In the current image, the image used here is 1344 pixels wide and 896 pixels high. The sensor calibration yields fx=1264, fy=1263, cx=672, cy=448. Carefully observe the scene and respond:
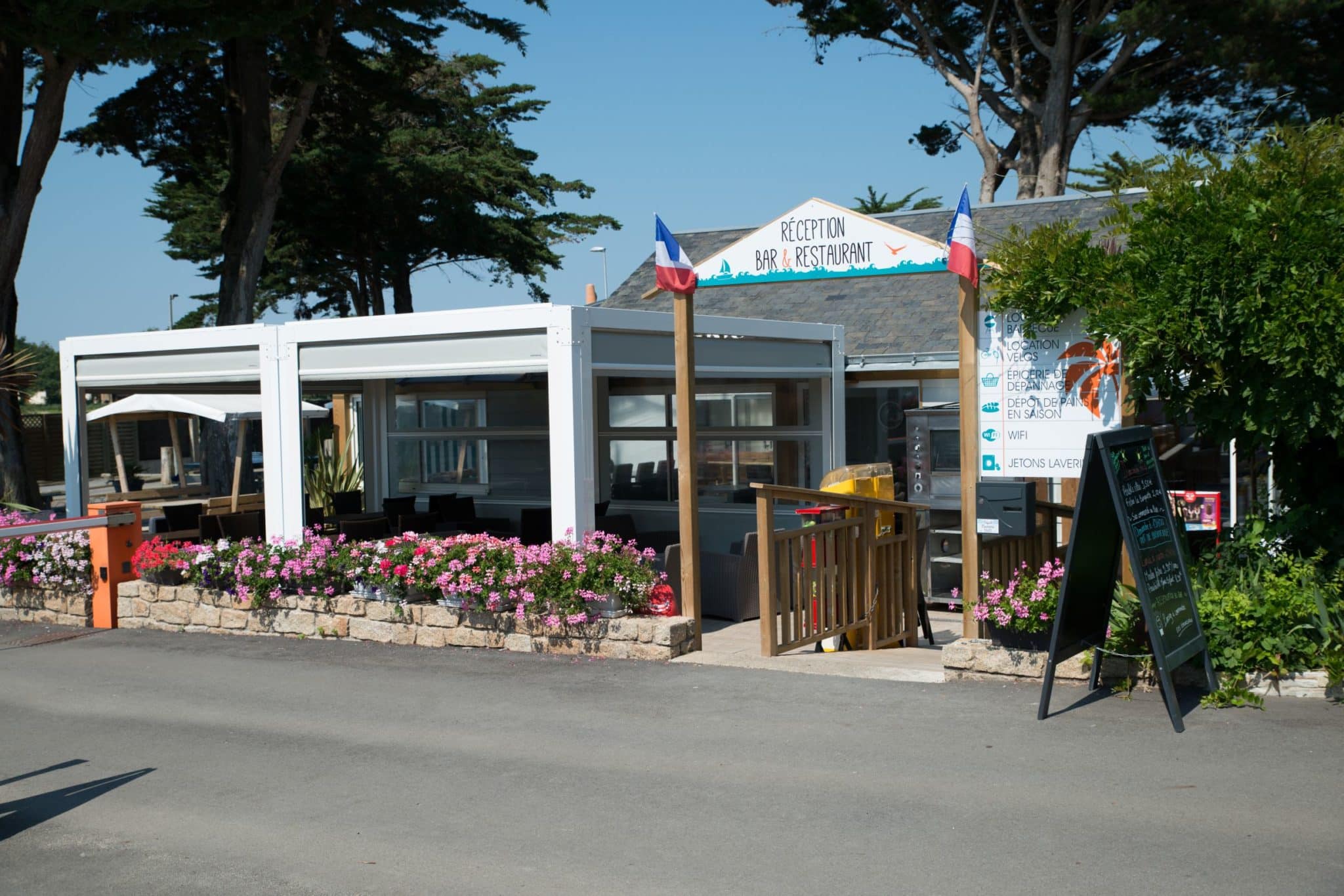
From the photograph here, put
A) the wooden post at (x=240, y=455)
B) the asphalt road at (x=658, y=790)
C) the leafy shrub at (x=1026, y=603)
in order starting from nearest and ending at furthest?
the asphalt road at (x=658, y=790) < the leafy shrub at (x=1026, y=603) < the wooden post at (x=240, y=455)

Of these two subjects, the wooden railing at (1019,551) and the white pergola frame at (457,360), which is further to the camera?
the white pergola frame at (457,360)

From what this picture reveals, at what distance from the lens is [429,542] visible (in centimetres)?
927

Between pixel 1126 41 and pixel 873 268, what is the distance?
713 inches

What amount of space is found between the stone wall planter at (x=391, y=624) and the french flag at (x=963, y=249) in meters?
2.97

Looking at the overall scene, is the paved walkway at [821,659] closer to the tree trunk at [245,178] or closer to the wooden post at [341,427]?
the wooden post at [341,427]

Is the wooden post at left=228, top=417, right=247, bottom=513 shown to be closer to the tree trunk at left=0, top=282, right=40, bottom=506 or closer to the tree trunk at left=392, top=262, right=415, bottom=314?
the tree trunk at left=0, top=282, right=40, bottom=506

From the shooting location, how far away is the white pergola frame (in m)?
9.13

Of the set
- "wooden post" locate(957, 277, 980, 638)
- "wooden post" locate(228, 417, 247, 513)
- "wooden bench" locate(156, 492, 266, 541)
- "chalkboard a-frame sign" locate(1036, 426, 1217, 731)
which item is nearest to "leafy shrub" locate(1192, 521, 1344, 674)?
"chalkboard a-frame sign" locate(1036, 426, 1217, 731)

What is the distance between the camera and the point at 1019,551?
9.30 m

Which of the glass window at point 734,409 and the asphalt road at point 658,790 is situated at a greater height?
the glass window at point 734,409

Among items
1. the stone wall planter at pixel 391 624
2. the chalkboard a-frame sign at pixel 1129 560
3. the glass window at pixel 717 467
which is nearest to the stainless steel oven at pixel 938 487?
the glass window at pixel 717 467

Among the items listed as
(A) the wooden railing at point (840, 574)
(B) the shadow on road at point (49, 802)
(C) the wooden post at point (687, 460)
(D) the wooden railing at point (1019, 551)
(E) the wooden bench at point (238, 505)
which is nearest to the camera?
(B) the shadow on road at point (49, 802)

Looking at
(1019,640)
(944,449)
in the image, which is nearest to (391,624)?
(1019,640)

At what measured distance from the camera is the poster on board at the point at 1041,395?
24.4 feet
